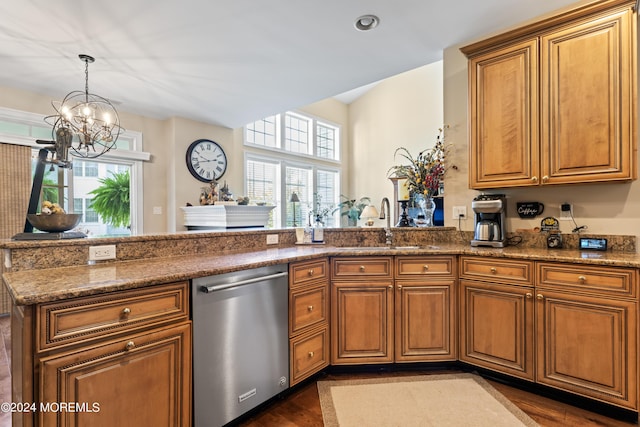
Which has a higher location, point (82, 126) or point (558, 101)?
point (82, 126)

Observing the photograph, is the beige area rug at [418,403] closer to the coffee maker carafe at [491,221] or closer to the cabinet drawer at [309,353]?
the cabinet drawer at [309,353]

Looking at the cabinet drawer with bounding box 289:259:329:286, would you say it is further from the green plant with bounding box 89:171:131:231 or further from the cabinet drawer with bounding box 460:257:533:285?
the green plant with bounding box 89:171:131:231

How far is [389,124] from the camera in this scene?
7.49 metres

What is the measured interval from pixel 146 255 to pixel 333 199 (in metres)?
6.48

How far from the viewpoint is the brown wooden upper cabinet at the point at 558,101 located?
197cm

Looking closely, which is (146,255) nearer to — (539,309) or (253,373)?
(253,373)

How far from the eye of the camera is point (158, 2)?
7.65ft

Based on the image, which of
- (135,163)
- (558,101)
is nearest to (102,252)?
(558,101)

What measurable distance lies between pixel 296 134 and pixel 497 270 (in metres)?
5.81

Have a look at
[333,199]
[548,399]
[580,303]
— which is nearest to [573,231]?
[580,303]

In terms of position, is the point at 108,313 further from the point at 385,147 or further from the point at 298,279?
the point at 385,147

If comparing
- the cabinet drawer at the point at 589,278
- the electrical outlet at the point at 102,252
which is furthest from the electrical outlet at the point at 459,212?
the electrical outlet at the point at 102,252

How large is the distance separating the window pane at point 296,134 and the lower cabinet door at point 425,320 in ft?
17.1

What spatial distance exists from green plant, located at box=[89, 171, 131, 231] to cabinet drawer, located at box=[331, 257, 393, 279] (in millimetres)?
3921
